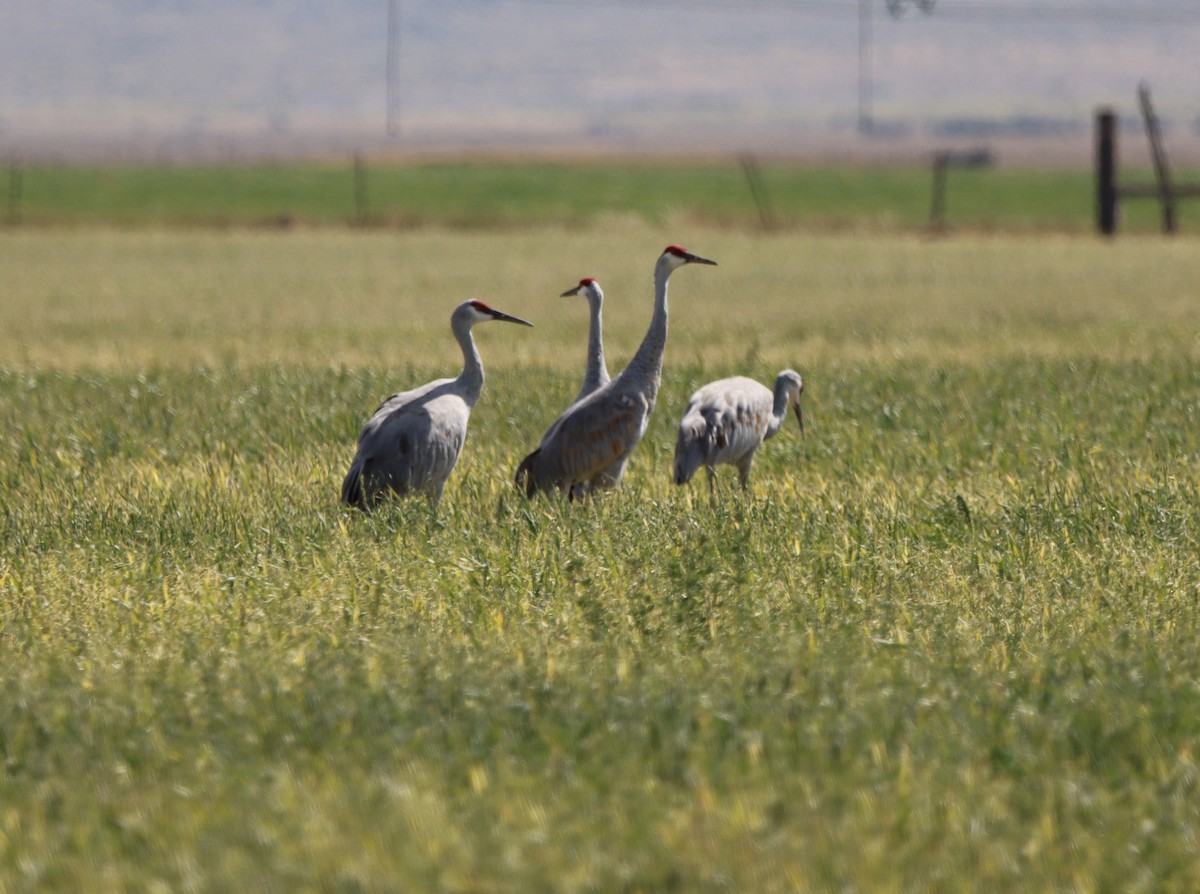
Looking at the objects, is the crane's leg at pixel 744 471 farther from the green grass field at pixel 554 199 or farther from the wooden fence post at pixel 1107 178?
the green grass field at pixel 554 199

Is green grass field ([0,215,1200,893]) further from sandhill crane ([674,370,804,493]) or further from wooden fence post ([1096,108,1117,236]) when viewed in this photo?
wooden fence post ([1096,108,1117,236])

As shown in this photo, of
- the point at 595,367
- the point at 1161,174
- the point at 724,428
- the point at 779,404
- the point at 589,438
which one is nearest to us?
the point at 589,438

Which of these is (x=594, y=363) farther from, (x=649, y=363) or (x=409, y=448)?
(x=409, y=448)

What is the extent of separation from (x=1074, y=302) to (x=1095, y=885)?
59.2 ft

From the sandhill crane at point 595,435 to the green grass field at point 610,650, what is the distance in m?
0.23

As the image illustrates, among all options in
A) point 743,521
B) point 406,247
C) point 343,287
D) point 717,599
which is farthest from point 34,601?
point 406,247

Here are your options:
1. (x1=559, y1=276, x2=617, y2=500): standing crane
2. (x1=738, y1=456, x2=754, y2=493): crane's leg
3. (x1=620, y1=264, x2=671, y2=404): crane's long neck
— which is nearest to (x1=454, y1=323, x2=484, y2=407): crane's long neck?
(x1=559, y1=276, x2=617, y2=500): standing crane

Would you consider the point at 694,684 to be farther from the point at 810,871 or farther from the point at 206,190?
the point at 206,190

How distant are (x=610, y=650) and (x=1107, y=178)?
109 ft

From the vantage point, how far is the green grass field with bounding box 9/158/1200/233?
44.6 meters

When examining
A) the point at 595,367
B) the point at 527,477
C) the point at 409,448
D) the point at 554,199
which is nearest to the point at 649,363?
the point at 595,367

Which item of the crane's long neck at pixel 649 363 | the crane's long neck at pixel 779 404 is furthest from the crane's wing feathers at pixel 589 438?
the crane's long neck at pixel 779 404

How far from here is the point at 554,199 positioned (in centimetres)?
6212

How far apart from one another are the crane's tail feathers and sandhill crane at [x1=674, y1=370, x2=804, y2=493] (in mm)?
849
